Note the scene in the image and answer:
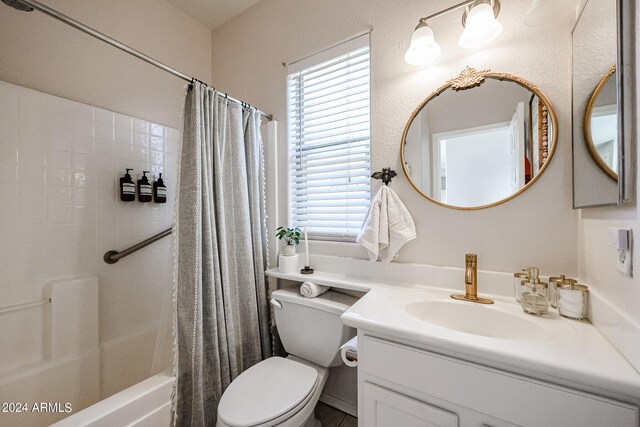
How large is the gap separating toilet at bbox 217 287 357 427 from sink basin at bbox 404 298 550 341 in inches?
14.6

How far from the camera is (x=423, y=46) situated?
1.10 metres

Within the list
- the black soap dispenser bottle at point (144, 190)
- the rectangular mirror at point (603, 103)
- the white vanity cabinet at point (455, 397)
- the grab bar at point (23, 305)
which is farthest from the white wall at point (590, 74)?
the grab bar at point (23, 305)

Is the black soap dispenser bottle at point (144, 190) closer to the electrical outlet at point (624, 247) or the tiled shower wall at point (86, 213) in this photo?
the tiled shower wall at point (86, 213)

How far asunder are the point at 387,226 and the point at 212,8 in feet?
6.90

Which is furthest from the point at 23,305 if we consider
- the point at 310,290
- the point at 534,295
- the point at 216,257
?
the point at 534,295

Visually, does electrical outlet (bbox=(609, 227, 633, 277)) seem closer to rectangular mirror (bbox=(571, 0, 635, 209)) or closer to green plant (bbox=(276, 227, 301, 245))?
rectangular mirror (bbox=(571, 0, 635, 209))

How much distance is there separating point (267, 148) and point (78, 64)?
118 centimetres

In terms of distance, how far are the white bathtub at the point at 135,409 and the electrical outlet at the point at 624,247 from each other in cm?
162

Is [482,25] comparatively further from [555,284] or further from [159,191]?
[159,191]

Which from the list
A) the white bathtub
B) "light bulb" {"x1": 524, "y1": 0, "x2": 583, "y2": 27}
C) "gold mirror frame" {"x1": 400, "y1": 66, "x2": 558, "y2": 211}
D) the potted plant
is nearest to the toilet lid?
the white bathtub

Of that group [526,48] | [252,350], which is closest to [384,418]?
[252,350]

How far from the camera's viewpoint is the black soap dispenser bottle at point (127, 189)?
63.7 inches

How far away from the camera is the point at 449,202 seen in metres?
1.15

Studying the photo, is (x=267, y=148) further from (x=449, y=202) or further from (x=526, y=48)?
(x=526, y=48)
